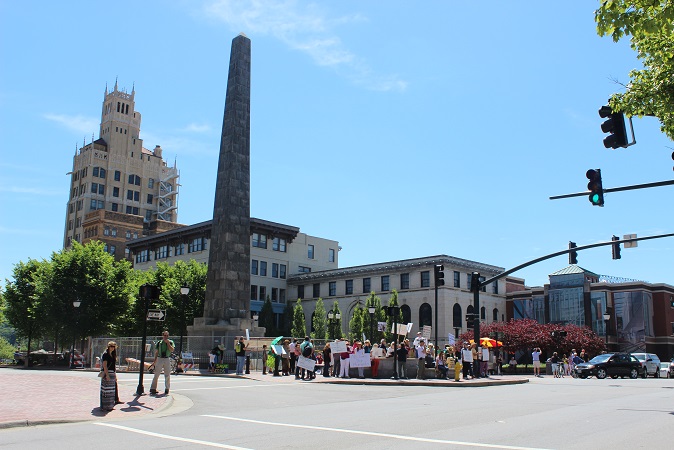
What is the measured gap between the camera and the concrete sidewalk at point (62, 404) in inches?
532

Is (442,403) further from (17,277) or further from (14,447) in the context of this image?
(17,277)

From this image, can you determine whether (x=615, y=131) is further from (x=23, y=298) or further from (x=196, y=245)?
(x=196, y=245)

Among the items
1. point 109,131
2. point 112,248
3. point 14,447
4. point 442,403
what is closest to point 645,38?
point 442,403

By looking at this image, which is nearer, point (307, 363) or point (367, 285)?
point (307, 363)

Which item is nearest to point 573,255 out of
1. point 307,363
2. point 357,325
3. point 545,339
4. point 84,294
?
point 307,363

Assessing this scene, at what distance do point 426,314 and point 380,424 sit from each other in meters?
59.8

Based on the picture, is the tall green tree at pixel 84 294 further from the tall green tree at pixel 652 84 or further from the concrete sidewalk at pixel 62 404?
the tall green tree at pixel 652 84

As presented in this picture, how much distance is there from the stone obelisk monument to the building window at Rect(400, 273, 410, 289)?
36395 millimetres

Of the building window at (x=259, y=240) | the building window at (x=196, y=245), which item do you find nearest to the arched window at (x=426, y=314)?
the building window at (x=259, y=240)

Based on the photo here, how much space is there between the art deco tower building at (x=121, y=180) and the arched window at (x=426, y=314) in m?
65.4

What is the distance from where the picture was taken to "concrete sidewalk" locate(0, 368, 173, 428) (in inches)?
532

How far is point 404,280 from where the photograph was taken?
243 ft

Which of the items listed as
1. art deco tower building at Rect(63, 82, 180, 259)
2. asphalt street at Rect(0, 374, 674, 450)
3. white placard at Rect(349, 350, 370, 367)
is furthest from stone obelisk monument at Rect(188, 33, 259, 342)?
art deco tower building at Rect(63, 82, 180, 259)

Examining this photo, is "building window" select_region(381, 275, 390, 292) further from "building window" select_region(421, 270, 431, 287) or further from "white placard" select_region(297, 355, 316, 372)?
"white placard" select_region(297, 355, 316, 372)
